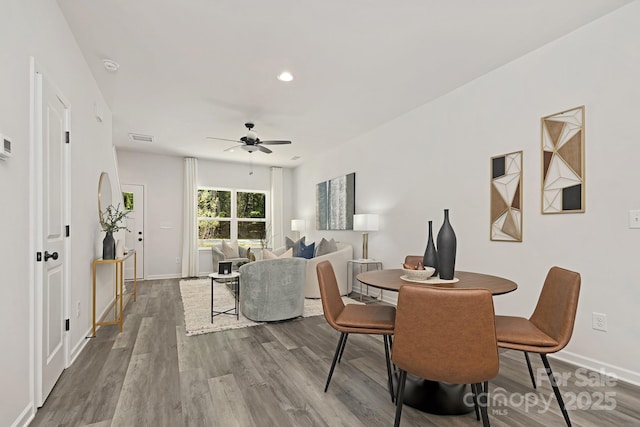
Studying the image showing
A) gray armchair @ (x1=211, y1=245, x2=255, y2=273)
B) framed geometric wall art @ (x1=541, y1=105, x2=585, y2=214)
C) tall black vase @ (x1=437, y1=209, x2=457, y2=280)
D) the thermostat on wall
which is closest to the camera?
the thermostat on wall

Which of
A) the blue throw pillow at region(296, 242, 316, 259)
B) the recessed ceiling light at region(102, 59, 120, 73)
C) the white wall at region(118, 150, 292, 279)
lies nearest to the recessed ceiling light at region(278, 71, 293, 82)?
the recessed ceiling light at region(102, 59, 120, 73)

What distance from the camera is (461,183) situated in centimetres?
371

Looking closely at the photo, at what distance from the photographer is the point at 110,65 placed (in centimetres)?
319

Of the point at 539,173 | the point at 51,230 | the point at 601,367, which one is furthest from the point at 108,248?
the point at 601,367

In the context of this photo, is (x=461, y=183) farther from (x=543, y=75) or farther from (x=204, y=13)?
(x=204, y=13)

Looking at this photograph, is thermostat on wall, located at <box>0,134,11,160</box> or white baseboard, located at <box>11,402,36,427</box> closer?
thermostat on wall, located at <box>0,134,11,160</box>

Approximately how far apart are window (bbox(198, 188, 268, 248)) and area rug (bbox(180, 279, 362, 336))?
1.81 m

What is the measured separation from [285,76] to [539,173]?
2.69 metres

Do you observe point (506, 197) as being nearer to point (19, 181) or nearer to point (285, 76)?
point (285, 76)

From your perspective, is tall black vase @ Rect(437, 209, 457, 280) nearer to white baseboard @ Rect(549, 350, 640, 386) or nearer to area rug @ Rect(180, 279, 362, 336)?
white baseboard @ Rect(549, 350, 640, 386)

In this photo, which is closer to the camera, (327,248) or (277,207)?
(327,248)

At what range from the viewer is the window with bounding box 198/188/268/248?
7668mm

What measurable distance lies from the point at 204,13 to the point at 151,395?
9.16ft

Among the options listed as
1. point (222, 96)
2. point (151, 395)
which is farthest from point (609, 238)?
point (222, 96)
